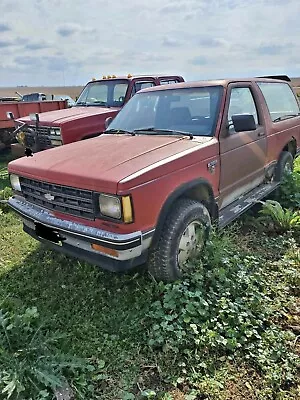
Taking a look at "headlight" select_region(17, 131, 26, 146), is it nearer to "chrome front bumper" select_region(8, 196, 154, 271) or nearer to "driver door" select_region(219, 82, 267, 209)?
"chrome front bumper" select_region(8, 196, 154, 271)

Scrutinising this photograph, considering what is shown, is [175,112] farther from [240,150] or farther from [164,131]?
[240,150]

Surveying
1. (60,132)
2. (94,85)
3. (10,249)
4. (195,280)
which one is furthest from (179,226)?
(94,85)

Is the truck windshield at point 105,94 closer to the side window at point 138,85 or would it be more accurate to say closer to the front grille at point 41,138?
the side window at point 138,85

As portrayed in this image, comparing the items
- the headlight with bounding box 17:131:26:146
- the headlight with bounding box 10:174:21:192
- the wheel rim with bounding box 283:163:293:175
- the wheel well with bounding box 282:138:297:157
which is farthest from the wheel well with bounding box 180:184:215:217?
the headlight with bounding box 17:131:26:146

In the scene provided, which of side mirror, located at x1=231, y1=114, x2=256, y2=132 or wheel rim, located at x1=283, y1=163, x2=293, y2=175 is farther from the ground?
side mirror, located at x1=231, y1=114, x2=256, y2=132

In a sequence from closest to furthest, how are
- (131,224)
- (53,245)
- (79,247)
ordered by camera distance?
(131,224), (79,247), (53,245)

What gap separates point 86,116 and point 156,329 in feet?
14.6

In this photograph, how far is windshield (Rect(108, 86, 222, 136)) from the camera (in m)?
3.73

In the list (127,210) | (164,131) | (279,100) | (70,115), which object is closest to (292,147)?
(279,100)

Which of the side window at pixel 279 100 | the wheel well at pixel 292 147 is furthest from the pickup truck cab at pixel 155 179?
the wheel well at pixel 292 147

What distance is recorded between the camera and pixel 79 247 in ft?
9.71

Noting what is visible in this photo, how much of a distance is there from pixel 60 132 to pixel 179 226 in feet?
12.2

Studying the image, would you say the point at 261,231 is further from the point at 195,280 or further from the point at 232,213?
the point at 195,280

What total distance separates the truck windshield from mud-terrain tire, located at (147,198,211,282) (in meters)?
4.28
